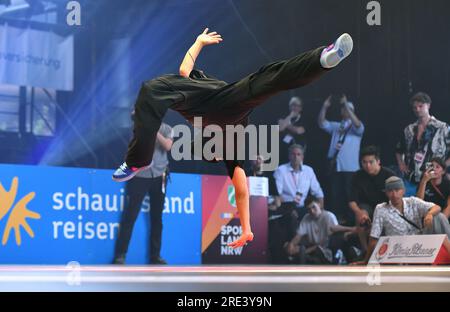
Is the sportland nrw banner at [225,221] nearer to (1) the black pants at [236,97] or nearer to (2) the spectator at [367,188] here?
(2) the spectator at [367,188]

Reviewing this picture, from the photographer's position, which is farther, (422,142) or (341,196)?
(341,196)

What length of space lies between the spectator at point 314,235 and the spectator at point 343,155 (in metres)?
0.14

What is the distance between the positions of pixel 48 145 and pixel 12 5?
53.1 inches

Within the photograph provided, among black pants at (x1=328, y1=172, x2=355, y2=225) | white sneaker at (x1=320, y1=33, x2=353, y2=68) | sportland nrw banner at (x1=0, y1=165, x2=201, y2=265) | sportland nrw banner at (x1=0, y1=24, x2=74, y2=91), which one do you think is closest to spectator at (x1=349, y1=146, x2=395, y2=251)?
black pants at (x1=328, y1=172, x2=355, y2=225)

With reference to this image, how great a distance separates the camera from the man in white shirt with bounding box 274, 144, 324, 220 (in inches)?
336

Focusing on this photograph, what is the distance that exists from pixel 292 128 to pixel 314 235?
120cm

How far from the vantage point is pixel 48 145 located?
7.34 m

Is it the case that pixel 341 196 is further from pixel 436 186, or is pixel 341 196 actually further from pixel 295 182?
pixel 436 186

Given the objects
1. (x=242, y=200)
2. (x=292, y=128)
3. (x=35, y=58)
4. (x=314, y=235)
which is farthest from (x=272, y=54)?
(x=242, y=200)

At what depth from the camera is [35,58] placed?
7309mm

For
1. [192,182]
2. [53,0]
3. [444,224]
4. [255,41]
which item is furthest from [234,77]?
[444,224]

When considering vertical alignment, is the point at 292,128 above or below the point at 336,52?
below

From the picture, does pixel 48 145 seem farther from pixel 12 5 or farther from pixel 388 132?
pixel 388 132

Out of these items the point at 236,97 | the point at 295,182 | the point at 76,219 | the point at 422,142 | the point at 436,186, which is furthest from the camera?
the point at 295,182
